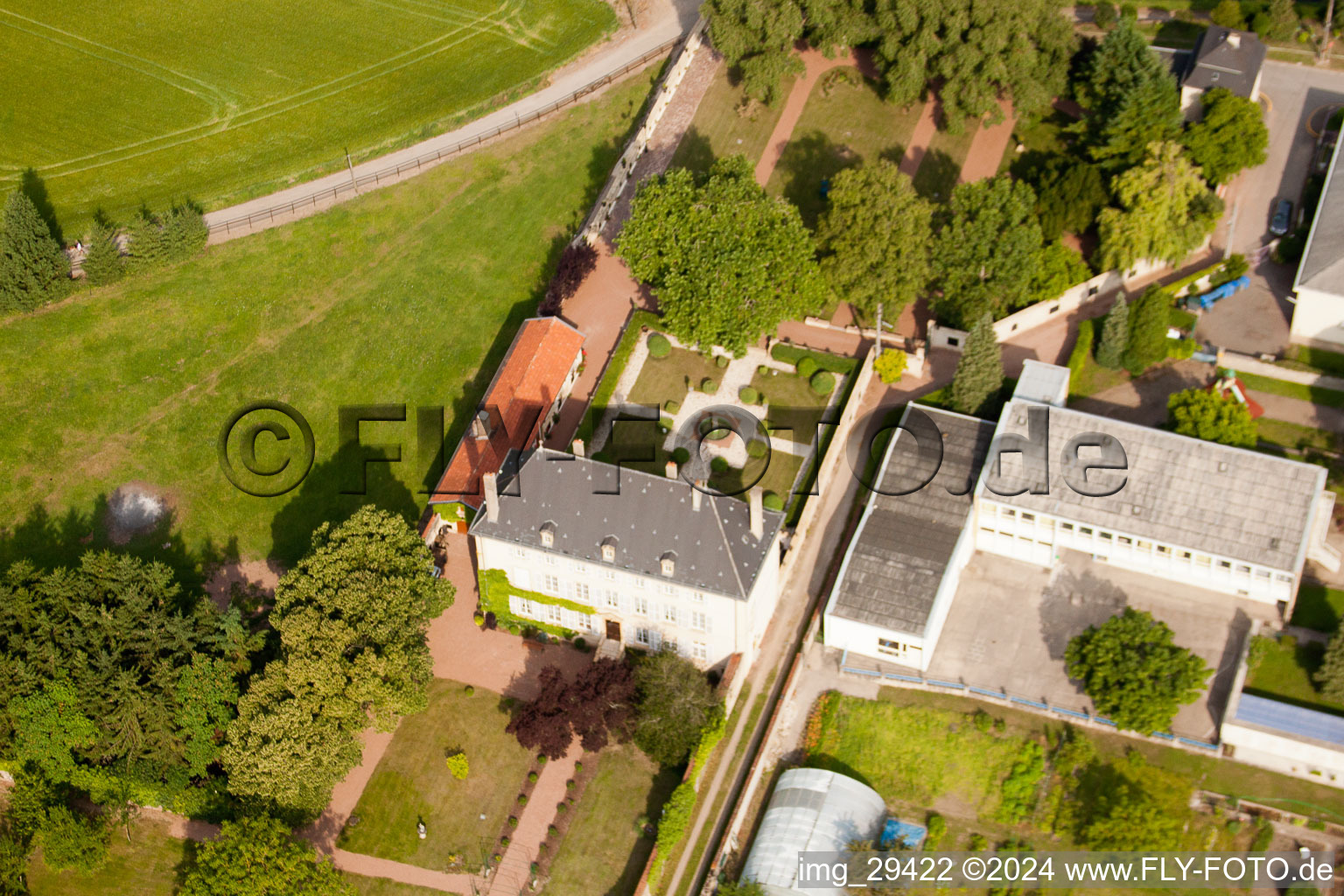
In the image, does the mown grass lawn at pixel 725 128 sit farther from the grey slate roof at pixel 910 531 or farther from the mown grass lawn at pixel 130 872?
the mown grass lawn at pixel 130 872

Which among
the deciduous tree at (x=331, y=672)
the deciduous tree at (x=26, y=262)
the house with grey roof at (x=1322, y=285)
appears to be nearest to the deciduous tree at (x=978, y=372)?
the house with grey roof at (x=1322, y=285)

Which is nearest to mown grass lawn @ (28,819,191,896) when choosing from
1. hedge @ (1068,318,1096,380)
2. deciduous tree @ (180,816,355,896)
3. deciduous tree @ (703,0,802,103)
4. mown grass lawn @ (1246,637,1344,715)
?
deciduous tree @ (180,816,355,896)

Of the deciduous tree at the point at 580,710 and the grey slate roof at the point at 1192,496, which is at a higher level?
the grey slate roof at the point at 1192,496

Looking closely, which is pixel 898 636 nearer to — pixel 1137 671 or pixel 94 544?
pixel 1137 671

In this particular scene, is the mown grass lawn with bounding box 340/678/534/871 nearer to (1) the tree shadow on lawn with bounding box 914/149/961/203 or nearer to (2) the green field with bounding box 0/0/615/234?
(1) the tree shadow on lawn with bounding box 914/149/961/203

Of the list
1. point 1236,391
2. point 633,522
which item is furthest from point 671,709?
point 1236,391

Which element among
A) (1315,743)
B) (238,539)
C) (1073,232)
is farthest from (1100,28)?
(238,539)

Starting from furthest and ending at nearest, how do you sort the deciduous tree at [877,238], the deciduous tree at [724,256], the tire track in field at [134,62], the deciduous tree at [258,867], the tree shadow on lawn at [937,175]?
the tire track in field at [134,62] < the tree shadow on lawn at [937,175] < the deciduous tree at [877,238] < the deciduous tree at [724,256] < the deciduous tree at [258,867]
